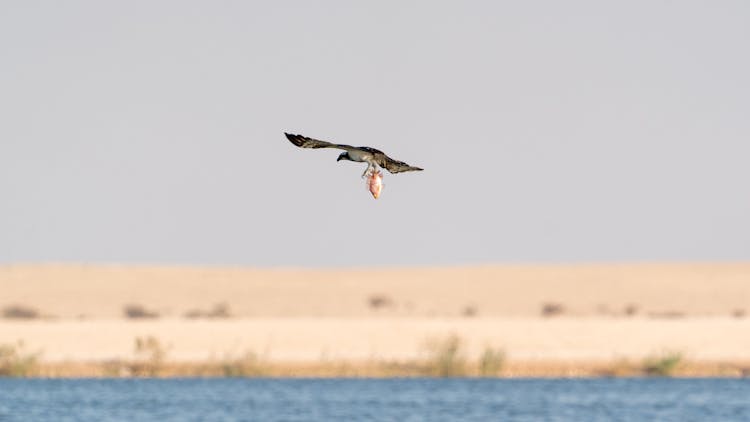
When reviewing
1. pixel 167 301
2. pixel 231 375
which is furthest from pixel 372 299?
pixel 231 375

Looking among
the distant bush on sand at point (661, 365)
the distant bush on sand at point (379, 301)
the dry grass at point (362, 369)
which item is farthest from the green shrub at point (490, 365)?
the distant bush on sand at point (379, 301)

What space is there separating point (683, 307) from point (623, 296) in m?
5.58

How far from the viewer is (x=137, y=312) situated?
5231 inches

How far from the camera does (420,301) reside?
464 ft

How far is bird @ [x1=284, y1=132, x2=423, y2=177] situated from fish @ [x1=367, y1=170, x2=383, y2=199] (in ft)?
0.23

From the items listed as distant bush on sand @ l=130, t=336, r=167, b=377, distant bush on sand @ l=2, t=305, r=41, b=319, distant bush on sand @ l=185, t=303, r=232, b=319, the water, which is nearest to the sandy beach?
distant bush on sand @ l=185, t=303, r=232, b=319

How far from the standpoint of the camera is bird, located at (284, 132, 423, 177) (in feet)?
79.6

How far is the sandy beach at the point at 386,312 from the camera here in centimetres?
9038

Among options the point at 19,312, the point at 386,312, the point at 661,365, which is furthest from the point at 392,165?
the point at 386,312

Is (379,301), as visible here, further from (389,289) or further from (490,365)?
(490,365)

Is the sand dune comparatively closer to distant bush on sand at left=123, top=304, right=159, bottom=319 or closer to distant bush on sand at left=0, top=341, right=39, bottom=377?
distant bush on sand at left=123, top=304, right=159, bottom=319

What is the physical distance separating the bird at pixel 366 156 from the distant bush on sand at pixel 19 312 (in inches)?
3775

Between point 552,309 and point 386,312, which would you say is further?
point 552,309

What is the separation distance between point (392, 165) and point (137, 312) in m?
110
